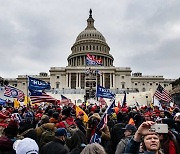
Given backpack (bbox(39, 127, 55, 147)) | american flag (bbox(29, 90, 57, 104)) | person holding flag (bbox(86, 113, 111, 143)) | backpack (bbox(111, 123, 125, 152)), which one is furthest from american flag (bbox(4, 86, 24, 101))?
backpack (bbox(39, 127, 55, 147))

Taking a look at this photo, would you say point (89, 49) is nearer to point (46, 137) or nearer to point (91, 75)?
point (91, 75)

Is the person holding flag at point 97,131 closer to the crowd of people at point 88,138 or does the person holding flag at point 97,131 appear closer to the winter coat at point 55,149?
the crowd of people at point 88,138

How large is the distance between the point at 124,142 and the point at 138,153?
1664 mm

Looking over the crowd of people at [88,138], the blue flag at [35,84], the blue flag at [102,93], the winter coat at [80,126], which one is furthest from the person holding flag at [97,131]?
the blue flag at [102,93]

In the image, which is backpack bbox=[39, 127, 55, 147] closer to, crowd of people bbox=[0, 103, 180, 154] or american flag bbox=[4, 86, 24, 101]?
crowd of people bbox=[0, 103, 180, 154]

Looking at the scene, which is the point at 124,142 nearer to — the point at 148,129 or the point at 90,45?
the point at 148,129

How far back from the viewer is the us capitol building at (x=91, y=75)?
80312 mm

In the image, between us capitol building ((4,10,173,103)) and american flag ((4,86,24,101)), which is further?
us capitol building ((4,10,173,103))

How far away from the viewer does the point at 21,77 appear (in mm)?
92500

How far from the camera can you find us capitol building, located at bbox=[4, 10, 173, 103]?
80312 mm

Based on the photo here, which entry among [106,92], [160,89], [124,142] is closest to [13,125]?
[124,142]

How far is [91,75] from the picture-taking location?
76688 mm

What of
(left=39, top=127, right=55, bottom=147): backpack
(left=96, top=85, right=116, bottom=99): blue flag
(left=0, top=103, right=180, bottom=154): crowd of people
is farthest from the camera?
(left=96, top=85, right=116, bottom=99): blue flag

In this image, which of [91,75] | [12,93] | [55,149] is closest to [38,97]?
[12,93]
